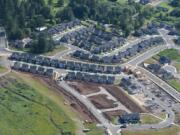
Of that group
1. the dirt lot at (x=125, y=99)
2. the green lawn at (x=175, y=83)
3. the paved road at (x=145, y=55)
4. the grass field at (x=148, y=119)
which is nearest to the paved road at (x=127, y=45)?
the paved road at (x=145, y=55)

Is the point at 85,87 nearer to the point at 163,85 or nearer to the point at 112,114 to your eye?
the point at 112,114

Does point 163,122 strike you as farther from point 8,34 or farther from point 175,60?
point 8,34

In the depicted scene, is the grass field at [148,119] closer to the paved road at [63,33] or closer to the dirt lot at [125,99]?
the dirt lot at [125,99]

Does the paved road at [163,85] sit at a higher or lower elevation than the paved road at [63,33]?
lower

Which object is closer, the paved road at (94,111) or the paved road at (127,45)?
the paved road at (94,111)

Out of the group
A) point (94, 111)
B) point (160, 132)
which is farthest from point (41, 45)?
point (160, 132)

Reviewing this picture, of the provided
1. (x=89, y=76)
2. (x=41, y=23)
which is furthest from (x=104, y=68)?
(x=41, y=23)

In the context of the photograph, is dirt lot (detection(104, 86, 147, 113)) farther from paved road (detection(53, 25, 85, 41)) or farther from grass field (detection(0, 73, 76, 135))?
paved road (detection(53, 25, 85, 41))

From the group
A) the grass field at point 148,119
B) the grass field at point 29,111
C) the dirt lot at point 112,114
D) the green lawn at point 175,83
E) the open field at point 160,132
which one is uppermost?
the grass field at point 29,111
